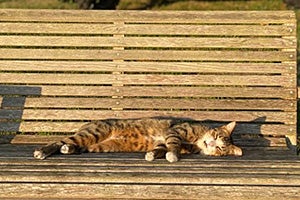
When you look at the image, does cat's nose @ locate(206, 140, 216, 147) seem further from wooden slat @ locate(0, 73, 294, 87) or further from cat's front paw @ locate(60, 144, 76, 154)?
cat's front paw @ locate(60, 144, 76, 154)

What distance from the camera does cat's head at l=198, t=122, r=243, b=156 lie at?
4.68 meters

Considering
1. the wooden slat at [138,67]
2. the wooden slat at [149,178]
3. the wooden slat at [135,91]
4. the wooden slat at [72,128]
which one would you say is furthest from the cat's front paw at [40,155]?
the wooden slat at [138,67]

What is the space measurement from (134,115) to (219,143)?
86 centimetres

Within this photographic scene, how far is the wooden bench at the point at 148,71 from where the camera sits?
5145mm

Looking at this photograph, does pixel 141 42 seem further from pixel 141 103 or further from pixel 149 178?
pixel 149 178

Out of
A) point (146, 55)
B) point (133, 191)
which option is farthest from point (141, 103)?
point (133, 191)

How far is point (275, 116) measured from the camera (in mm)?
5133

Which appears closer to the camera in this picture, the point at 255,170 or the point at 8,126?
the point at 255,170

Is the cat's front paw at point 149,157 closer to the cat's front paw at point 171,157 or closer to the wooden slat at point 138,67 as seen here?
the cat's front paw at point 171,157

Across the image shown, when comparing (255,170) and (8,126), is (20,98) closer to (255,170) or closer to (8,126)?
(8,126)

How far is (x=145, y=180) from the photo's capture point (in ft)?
11.5

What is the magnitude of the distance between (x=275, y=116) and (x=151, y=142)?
3.65 feet

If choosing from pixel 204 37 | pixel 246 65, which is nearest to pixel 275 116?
pixel 246 65

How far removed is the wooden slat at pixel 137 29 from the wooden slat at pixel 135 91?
0.49 m
